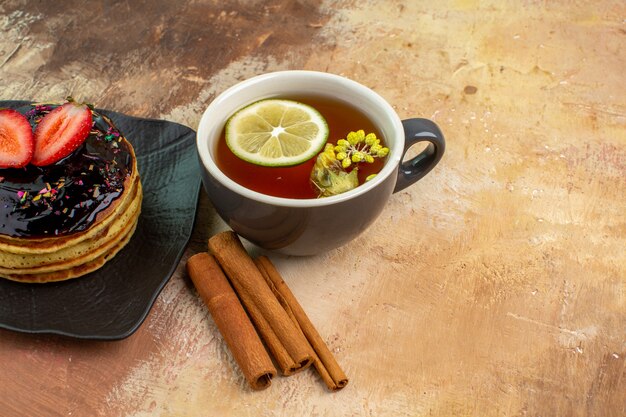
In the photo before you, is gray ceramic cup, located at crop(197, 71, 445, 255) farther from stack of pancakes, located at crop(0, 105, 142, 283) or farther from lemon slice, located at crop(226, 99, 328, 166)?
stack of pancakes, located at crop(0, 105, 142, 283)

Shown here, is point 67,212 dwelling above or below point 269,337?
above

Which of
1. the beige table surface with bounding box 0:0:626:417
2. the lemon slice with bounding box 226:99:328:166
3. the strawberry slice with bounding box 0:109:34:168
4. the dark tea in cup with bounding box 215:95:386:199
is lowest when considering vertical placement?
the beige table surface with bounding box 0:0:626:417

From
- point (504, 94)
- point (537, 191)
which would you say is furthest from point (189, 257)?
point (504, 94)

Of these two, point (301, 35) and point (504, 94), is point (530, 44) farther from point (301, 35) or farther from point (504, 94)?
point (301, 35)

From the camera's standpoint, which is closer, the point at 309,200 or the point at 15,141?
the point at 309,200

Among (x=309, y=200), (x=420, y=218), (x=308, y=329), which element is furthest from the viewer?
(x=420, y=218)

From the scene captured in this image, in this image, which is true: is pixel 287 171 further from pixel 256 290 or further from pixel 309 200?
pixel 256 290

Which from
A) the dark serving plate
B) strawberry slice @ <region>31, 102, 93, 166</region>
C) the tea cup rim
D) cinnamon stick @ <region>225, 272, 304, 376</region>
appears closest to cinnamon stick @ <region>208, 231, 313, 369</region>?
cinnamon stick @ <region>225, 272, 304, 376</region>

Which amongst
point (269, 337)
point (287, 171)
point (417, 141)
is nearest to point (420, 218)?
point (417, 141)
